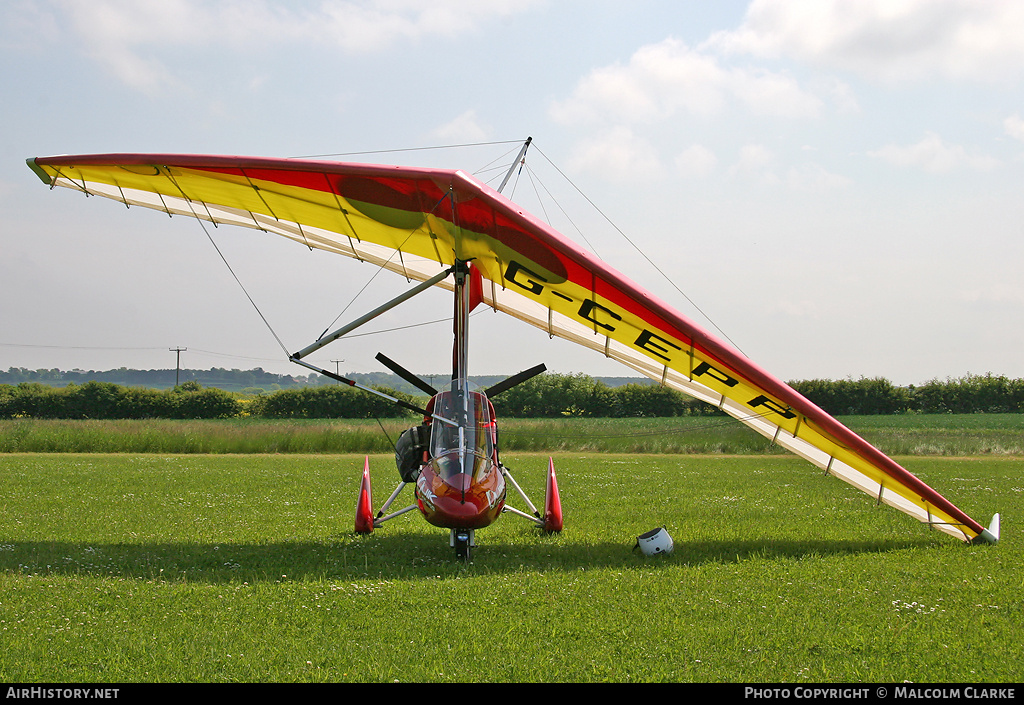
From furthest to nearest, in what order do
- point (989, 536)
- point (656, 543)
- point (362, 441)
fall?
point (362, 441)
point (989, 536)
point (656, 543)

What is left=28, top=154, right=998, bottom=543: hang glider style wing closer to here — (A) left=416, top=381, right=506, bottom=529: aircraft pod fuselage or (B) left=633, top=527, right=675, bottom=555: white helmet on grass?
(A) left=416, top=381, right=506, bottom=529: aircraft pod fuselage

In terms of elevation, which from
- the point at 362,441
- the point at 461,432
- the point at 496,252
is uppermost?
the point at 496,252

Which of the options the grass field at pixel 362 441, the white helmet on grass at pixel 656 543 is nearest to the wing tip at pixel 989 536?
the white helmet on grass at pixel 656 543

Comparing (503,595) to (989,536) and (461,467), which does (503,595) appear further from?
(989,536)

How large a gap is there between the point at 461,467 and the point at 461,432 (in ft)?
1.37

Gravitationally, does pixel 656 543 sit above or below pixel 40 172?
below

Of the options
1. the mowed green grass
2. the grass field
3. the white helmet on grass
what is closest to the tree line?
the grass field

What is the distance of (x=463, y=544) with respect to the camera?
324 inches

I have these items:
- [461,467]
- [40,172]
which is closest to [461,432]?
[461,467]

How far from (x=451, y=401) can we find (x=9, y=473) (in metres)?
13.1

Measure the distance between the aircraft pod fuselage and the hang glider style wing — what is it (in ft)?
5.79

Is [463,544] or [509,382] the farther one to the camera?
[509,382]

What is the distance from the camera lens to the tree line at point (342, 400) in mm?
48531

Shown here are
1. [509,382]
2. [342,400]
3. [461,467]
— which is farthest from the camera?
[342,400]
